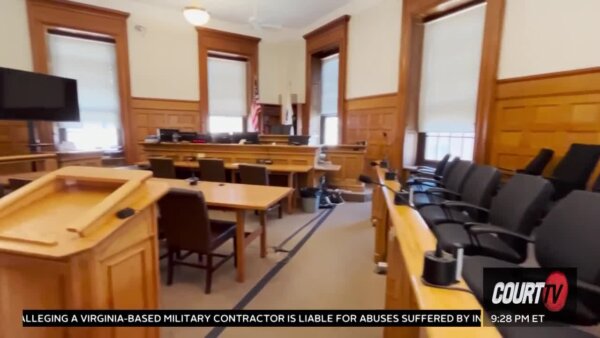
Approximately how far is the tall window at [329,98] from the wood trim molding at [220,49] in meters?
1.94

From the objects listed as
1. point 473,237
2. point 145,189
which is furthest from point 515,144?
point 145,189

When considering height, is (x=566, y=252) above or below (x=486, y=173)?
below

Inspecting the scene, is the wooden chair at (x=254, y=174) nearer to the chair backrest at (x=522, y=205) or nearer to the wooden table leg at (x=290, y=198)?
the wooden table leg at (x=290, y=198)

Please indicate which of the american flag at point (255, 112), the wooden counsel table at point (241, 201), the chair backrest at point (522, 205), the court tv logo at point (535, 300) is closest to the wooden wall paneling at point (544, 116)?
the chair backrest at point (522, 205)

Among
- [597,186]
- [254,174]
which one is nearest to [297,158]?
[254,174]

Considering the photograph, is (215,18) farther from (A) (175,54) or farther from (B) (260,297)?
(B) (260,297)

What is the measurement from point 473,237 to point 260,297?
1.66 m

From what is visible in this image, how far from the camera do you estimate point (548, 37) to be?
3.68 meters

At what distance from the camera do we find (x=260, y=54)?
8.43 metres

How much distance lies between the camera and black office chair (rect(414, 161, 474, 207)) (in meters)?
3.11

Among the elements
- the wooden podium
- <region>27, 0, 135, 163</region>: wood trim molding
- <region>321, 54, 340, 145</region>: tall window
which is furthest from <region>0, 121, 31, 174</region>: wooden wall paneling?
<region>321, 54, 340, 145</region>: tall window

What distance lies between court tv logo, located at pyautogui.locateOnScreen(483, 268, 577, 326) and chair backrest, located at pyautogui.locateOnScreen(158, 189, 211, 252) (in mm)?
1909

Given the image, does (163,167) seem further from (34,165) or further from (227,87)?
(227,87)

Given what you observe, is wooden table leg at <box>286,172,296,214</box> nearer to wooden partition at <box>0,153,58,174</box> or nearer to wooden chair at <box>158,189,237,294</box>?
wooden chair at <box>158,189,237,294</box>
